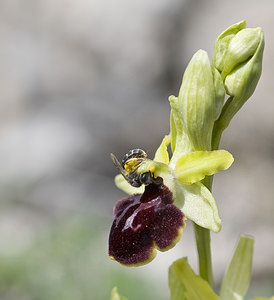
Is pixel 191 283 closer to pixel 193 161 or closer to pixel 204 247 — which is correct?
Answer: pixel 204 247

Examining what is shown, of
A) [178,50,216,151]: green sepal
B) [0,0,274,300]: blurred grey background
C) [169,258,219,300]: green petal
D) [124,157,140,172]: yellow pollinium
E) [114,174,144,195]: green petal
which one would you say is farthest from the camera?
[0,0,274,300]: blurred grey background

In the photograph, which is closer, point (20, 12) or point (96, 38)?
point (96, 38)

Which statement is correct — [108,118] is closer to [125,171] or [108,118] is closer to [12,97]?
[12,97]

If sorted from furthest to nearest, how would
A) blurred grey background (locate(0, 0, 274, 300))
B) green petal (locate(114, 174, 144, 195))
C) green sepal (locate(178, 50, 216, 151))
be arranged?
1. blurred grey background (locate(0, 0, 274, 300))
2. green petal (locate(114, 174, 144, 195))
3. green sepal (locate(178, 50, 216, 151))

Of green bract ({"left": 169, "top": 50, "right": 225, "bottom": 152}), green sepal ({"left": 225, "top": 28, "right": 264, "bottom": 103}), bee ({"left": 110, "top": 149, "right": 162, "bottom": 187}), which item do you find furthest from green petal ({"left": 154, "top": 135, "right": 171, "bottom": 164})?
green sepal ({"left": 225, "top": 28, "right": 264, "bottom": 103})

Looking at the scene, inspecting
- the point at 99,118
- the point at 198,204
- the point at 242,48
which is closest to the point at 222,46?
the point at 242,48

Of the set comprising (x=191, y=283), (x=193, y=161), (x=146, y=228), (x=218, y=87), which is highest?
(x=218, y=87)

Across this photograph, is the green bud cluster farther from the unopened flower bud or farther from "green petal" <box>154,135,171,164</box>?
"green petal" <box>154,135,171,164</box>

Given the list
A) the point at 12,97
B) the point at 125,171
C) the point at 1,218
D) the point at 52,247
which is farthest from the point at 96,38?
the point at 125,171
